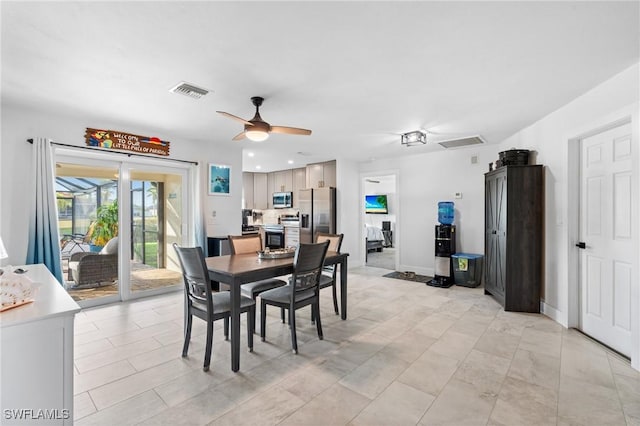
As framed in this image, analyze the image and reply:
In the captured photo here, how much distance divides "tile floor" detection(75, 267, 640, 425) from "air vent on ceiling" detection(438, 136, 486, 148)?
2.69m

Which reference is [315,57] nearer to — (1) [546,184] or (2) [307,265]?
(2) [307,265]

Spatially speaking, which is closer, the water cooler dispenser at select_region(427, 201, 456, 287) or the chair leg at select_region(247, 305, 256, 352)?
the chair leg at select_region(247, 305, 256, 352)

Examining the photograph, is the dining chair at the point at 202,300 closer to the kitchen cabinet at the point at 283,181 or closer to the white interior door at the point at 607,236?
the white interior door at the point at 607,236

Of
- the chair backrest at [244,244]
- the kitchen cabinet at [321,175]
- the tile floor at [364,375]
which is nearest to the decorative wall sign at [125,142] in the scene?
the chair backrest at [244,244]

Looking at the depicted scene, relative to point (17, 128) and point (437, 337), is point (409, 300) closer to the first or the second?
point (437, 337)

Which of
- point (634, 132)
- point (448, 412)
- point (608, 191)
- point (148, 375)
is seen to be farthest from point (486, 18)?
point (148, 375)

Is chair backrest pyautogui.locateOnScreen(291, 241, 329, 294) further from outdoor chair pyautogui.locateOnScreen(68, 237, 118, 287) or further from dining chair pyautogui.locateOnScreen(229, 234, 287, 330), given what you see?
outdoor chair pyautogui.locateOnScreen(68, 237, 118, 287)

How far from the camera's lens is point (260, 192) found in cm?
891

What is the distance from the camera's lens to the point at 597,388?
2.16m

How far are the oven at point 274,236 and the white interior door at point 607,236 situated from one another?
591cm

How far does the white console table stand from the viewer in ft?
4.14

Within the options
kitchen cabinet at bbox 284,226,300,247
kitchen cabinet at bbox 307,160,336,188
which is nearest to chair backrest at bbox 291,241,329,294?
kitchen cabinet at bbox 307,160,336,188

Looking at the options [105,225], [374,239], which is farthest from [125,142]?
[374,239]

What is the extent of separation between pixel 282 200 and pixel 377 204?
4076 mm
